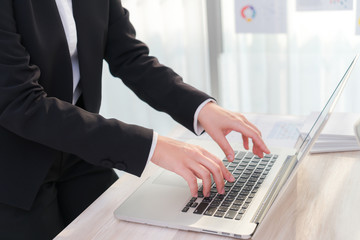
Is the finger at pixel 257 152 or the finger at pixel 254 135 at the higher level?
the finger at pixel 254 135

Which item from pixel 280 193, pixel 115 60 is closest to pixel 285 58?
pixel 115 60

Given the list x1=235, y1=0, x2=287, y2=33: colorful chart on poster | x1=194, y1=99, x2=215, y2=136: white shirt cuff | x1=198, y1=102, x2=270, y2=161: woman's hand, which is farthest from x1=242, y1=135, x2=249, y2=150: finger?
x1=235, y1=0, x2=287, y2=33: colorful chart on poster

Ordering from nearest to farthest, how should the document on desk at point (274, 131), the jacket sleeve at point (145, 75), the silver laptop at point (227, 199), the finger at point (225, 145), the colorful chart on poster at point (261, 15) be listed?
the silver laptop at point (227, 199) → the finger at point (225, 145) → the jacket sleeve at point (145, 75) → the document on desk at point (274, 131) → the colorful chart on poster at point (261, 15)

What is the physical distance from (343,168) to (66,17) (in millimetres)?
734

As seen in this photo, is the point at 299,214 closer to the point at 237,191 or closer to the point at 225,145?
the point at 237,191

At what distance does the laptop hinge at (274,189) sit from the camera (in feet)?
3.31

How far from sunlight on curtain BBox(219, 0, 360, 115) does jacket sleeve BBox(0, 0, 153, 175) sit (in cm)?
147

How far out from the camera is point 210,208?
3.43 feet

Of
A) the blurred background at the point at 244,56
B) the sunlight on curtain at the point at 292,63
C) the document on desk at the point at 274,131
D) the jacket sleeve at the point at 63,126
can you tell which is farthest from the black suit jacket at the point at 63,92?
the sunlight on curtain at the point at 292,63

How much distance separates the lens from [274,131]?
1502 millimetres

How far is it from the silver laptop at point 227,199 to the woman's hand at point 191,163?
0.03m

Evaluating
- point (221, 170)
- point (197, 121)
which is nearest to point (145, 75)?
point (197, 121)

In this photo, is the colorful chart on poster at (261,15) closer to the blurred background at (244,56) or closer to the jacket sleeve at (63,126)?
the blurred background at (244,56)

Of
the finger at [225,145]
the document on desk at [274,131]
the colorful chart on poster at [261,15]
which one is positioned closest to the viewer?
the finger at [225,145]
